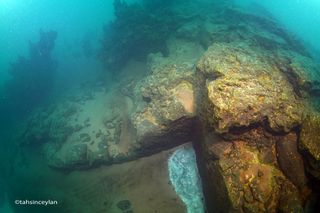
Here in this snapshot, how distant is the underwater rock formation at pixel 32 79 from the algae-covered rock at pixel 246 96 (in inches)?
485

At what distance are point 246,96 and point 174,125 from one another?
2377 mm

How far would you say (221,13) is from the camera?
13.8 meters

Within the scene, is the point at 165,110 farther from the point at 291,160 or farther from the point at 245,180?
the point at 291,160

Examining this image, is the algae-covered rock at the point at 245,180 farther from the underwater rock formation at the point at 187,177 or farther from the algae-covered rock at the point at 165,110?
the algae-covered rock at the point at 165,110

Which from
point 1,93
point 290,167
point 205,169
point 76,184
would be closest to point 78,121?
point 76,184

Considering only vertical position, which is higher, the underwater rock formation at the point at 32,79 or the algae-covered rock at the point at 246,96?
the algae-covered rock at the point at 246,96

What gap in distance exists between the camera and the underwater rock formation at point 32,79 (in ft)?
48.6

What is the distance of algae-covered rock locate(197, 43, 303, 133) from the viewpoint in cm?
524

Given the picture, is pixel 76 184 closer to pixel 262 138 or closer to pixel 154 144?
pixel 154 144

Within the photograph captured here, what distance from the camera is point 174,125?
7.00 m

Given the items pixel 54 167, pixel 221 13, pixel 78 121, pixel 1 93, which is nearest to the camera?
pixel 54 167

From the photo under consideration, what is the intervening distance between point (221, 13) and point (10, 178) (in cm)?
1413

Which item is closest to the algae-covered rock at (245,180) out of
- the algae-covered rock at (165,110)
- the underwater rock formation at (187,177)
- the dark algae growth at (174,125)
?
the dark algae growth at (174,125)

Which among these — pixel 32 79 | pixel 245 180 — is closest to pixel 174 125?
pixel 245 180
